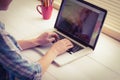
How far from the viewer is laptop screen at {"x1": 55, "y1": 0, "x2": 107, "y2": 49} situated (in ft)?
4.25

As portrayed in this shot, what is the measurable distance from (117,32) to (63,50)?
406 mm

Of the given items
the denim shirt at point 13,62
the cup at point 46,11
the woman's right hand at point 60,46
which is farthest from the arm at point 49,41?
the cup at point 46,11

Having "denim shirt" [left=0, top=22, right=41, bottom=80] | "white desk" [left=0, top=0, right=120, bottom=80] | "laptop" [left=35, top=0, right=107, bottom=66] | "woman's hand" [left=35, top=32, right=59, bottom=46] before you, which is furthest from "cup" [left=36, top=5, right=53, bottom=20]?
"denim shirt" [left=0, top=22, right=41, bottom=80]

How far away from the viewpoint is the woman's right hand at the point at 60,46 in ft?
4.07

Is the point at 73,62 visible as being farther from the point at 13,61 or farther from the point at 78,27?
the point at 13,61

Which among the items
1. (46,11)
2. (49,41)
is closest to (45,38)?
(49,41)

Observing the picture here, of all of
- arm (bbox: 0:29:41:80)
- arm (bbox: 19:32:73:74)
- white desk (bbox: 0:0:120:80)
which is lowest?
white desk (bbox: 0:0:120:80)

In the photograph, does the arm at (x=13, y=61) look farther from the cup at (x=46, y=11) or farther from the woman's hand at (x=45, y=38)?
the cup at (x=46, y=11)

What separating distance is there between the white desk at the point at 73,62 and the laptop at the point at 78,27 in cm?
4

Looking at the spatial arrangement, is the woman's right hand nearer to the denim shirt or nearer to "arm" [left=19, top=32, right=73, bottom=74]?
"arm" [left=19, top=32, right=73, bottom=74]

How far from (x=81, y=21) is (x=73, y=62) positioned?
250 millimetres

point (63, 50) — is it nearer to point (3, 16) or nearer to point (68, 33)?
point (68, 33)

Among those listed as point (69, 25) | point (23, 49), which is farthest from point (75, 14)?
point (23, 49)

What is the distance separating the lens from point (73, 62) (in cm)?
124
